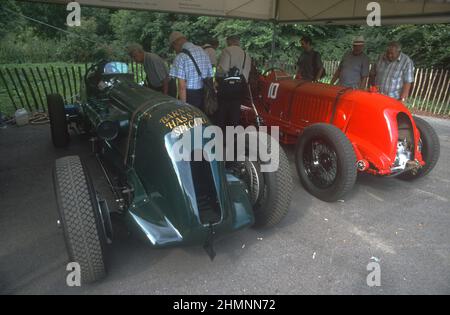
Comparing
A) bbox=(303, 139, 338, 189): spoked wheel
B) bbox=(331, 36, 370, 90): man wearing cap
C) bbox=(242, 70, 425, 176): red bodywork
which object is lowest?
bbox=(303, 139, 338, 189): spoked wheel

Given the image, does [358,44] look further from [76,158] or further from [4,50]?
[4,50]

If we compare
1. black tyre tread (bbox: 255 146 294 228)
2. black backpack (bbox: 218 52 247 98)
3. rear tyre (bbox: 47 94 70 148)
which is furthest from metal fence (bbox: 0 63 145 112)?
black tyre tread (bbox: 255 146 294 228)

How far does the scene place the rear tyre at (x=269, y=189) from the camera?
110 inches

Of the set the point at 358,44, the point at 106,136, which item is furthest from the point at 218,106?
the point at 358,44

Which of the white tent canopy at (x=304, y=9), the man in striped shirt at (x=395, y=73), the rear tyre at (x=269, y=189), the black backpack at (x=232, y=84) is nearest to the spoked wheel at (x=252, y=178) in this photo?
the rear tyre at (x=269, y=189)

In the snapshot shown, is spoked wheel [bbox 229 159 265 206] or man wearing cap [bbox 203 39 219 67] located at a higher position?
man wearing cap [bbox 203 39 219 67]

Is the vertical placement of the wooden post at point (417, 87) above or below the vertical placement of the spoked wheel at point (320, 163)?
above

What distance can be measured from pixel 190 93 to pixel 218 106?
0.57 m

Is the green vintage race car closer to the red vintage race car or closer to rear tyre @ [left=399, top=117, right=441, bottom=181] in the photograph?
the red vintage race car

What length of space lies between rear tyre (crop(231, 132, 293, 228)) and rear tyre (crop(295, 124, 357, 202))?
0.82m

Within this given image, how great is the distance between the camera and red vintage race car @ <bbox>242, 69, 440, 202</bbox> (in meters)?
3.48

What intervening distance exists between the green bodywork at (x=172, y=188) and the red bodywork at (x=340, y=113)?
6.02 feet

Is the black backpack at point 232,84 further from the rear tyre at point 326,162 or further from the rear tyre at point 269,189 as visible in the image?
the rear tyre at point 269,189

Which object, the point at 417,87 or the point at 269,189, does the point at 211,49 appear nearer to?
the point at 269,189
